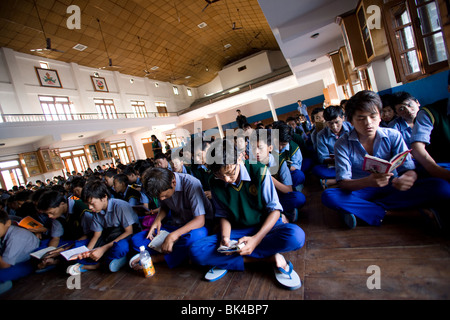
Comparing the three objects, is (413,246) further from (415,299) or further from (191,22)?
(191,22)

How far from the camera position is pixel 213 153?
1.64 m

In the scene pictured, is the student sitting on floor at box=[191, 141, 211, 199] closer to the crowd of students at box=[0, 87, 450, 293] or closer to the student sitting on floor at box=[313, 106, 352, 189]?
the crowd of students at box=[0, 87, 450, 293]

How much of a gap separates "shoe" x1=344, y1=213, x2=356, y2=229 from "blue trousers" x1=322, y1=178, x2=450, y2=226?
0.03 metres

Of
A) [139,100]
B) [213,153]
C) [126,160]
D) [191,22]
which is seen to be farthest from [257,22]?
[213,153]

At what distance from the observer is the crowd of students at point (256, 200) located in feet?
4.83

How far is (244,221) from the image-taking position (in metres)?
1.67

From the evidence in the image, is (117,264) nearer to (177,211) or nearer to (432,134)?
(177,211)

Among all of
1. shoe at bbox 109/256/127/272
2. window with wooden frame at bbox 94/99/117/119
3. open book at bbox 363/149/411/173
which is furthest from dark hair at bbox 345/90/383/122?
window with wooden frame at bbox 94/99/117/119

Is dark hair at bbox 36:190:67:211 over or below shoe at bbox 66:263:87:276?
over

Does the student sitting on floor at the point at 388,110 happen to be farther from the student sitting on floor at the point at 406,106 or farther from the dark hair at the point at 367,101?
the dark hair at the point at 367,101

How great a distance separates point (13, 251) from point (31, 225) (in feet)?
1.59

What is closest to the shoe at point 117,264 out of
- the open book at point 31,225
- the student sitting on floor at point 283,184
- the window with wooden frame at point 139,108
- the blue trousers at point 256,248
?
the blue trousers at point 256,248

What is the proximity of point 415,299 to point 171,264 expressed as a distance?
1.57m

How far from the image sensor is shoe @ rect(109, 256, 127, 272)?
2.05 meters
